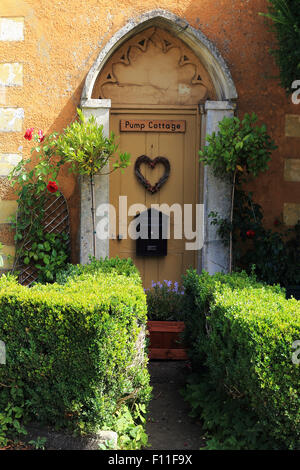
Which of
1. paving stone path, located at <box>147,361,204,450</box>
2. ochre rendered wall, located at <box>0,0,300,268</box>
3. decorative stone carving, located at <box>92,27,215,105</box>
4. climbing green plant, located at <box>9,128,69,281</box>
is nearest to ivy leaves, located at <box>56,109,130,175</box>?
climbing green plant, located at <box>9,128,69,281</box>

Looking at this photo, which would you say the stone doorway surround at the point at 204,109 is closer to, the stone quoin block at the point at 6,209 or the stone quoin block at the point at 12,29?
the stone quoin block at the point at 6,209

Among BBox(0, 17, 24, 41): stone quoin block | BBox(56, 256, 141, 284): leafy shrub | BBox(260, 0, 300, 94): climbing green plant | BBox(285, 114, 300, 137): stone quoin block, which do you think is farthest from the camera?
BBox(285, 114, 300, 137): stone quoin block

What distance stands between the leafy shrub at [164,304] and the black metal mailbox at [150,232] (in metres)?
0.57

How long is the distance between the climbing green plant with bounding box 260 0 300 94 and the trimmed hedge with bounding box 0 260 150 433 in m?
2.83

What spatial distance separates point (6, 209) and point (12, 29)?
1942 millimetres

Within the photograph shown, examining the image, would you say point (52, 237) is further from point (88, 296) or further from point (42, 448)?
point (42, 448)

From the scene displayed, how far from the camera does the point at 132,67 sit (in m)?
5.95

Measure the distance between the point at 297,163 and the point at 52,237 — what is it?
2796 mm

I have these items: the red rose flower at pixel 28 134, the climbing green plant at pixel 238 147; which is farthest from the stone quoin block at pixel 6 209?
the climbing green plant at pixel 238 147

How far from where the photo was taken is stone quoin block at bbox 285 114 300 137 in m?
5.87

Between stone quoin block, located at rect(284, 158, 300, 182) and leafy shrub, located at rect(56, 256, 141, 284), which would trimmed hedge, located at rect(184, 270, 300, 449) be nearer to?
leafy shrub, located at rect(56, 256, 141, 284)

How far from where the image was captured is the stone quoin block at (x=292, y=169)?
588 centimetres

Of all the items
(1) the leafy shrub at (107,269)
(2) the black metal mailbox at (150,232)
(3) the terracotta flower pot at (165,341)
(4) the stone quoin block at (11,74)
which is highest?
(4) the stone quoin block at (11,74)
